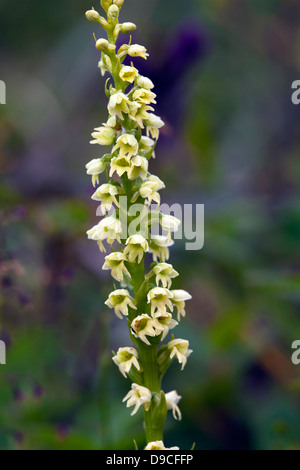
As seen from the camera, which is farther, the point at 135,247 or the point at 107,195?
the point at 107,195

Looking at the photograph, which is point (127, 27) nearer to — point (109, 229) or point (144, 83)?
point (144, 83)

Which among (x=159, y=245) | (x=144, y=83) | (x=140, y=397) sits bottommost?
(x=140, y=397)

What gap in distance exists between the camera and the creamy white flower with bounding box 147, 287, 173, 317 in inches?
74.0

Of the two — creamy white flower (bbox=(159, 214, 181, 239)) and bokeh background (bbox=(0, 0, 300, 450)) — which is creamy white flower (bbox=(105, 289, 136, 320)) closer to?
creamy white flower (bbox=(159, 214, 181, 239))

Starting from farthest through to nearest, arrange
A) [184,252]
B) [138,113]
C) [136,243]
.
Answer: [184,252]
[138,113]
[136,243]

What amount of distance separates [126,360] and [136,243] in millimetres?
421

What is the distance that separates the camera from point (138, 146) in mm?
2000

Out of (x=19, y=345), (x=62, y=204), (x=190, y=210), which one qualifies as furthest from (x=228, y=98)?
(x=19, y=345)

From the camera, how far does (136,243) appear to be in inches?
74.4

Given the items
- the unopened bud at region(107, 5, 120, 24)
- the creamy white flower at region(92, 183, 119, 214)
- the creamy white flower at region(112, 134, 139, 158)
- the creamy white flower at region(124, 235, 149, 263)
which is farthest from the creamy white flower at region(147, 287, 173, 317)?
the unopened bud at region(107, 5, 120, 24)

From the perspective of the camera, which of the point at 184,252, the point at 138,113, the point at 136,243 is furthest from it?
the point at 184,252

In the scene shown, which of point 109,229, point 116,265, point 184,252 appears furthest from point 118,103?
point 184,252

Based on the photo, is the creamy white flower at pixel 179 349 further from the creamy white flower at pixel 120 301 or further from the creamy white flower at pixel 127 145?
the creamy white flower at pixel 127 145
